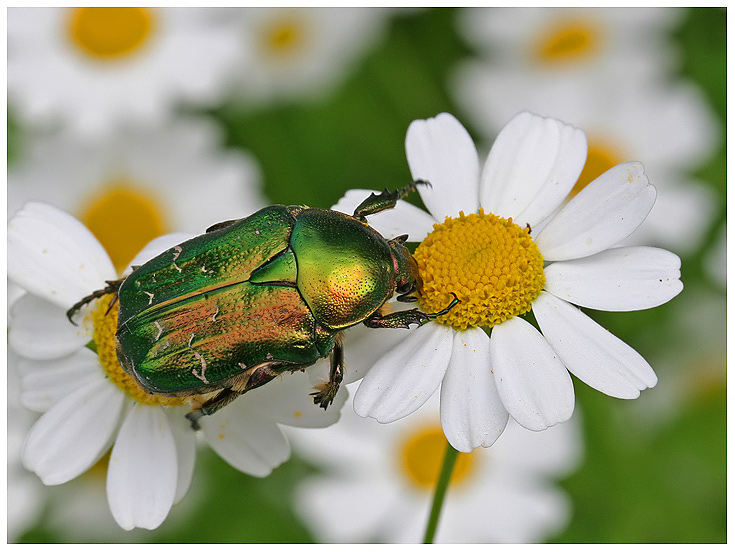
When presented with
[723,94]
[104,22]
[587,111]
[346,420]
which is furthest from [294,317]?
[723,94]

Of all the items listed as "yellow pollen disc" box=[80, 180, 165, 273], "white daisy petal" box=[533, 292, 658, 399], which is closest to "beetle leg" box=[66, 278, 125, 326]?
"white daisy petal" box=[533, 292, 658, 399]

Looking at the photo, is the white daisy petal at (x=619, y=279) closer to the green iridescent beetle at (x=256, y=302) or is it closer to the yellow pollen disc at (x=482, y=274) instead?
the yellow pollen disc at (x=482, y=274)

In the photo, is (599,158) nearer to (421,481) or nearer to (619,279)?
(421,481)

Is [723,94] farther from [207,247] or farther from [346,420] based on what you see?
[207,247]

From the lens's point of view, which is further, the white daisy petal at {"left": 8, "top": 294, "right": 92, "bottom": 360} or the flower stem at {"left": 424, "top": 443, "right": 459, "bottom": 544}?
the white daisy petal at {"left": 8, "top": 294, "right": 92, "bottom": 360}

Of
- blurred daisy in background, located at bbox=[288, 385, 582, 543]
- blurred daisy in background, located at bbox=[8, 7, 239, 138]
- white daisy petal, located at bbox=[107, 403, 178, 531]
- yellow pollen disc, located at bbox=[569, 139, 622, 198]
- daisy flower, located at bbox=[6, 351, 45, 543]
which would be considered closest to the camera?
white daisy petal, located at bbox=[107, 403, 178, 531]

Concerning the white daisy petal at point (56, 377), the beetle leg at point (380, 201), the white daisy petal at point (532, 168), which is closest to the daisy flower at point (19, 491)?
the white daisy petal at point (56, 377)

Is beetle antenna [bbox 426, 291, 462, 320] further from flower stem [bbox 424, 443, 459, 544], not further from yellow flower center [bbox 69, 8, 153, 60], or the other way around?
yellow flower center [bbox 69, 8, 153, 60]
